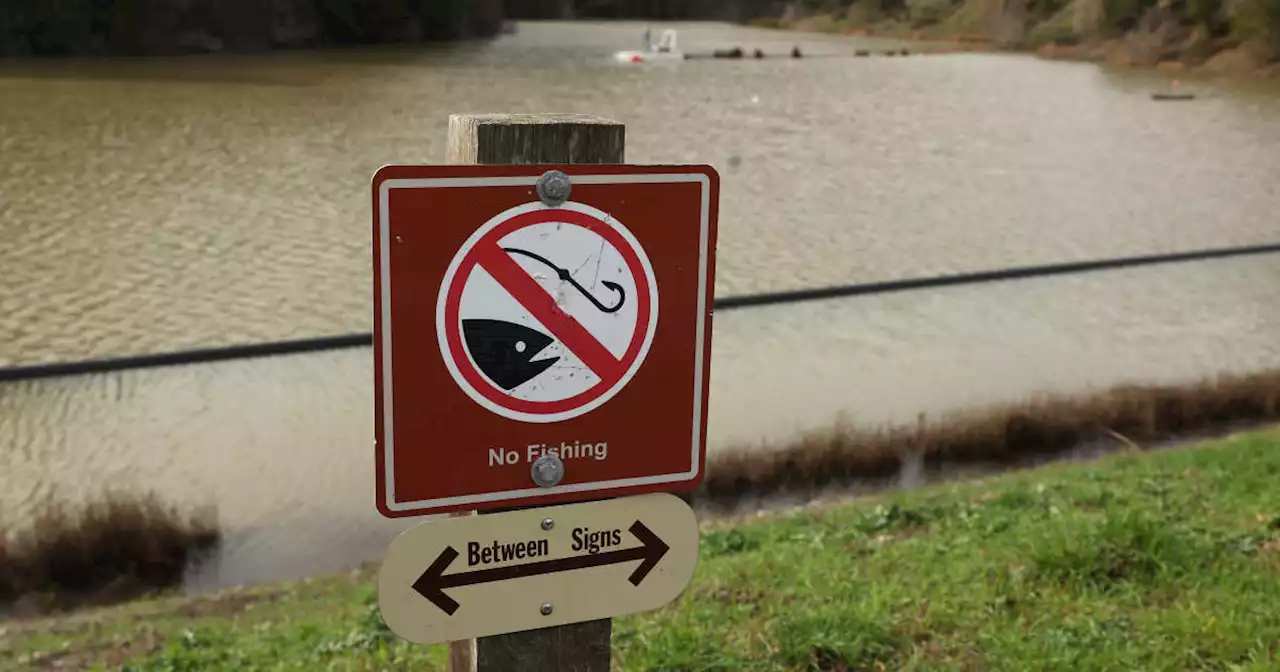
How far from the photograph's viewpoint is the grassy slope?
240 cm

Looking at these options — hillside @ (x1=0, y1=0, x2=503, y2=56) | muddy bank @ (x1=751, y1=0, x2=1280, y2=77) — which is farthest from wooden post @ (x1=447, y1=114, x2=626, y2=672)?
muddy bank @ (x1=751, y1=0, x2=1280, y2=77)

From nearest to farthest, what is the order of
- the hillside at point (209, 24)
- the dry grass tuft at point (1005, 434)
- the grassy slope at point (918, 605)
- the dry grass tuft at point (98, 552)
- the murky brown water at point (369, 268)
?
the grassy slope at point (918, 605) < the dry grass tuft at point (98, 552) < the dry grass tuft at point (1005, 434) < the murky brown water at point (369, 268) < the hillside at point (209, 24)

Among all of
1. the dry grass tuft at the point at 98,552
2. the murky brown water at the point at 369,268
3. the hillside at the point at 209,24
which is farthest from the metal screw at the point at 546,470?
the hillside at the point at 209,24

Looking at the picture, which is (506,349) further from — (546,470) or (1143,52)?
(1143,52)

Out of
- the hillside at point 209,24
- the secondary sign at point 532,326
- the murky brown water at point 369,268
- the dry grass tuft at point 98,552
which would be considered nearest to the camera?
the secondary sign at point 532,326

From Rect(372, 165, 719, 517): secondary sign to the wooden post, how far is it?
0.04 metres

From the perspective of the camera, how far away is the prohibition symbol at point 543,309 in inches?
46.3

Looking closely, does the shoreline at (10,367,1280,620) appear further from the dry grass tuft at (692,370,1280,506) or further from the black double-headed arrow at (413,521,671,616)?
the black double-headed arrow at (413,521,671,616)

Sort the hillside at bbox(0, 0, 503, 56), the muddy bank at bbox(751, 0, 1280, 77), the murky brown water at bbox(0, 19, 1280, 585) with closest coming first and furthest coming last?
the murky brown water at bbox(0, 19, 1280, 585)
the hillside at bbox(0, 0, 503, 56)
the muddy bank at bbox(751, 0, 1280, 77)

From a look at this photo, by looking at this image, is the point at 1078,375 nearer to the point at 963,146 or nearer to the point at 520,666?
the point at 520,666

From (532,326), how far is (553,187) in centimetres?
14

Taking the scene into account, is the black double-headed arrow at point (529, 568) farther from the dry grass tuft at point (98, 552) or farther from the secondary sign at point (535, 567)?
the dry grass tuft at point (98, 552)

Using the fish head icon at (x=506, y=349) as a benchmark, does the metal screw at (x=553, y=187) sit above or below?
above

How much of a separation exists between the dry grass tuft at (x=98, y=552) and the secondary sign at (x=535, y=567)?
3071 millimetres
